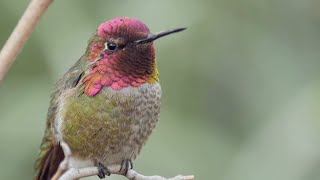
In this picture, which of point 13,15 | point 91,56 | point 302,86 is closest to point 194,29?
point 302,86

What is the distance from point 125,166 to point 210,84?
2.12 m

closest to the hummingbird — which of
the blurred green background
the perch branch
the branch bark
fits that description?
the perch branch

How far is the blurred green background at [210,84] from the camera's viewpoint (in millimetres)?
3484

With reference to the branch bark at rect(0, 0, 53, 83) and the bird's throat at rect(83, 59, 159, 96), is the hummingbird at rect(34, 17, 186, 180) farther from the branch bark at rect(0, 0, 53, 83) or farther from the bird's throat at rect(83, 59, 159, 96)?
the branch bark at rect(0, 0, 53, 83)

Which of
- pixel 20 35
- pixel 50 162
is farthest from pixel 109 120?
pixel 20 35

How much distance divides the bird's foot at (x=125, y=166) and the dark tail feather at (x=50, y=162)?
234mm

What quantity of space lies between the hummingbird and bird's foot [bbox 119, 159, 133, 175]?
10mm

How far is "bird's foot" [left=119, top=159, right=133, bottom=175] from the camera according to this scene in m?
2.03

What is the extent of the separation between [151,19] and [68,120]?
146cm

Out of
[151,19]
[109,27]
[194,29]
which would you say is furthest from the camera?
[194,29]

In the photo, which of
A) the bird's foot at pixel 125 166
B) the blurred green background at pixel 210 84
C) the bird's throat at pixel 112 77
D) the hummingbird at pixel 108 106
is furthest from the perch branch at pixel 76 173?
the blurred green background at pixel 210 84

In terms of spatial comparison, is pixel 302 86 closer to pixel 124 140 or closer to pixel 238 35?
pixel 238 35

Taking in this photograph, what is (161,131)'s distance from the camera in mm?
3725

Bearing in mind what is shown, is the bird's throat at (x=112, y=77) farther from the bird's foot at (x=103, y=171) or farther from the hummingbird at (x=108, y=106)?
the bird's foot at (x=103, y=171)
